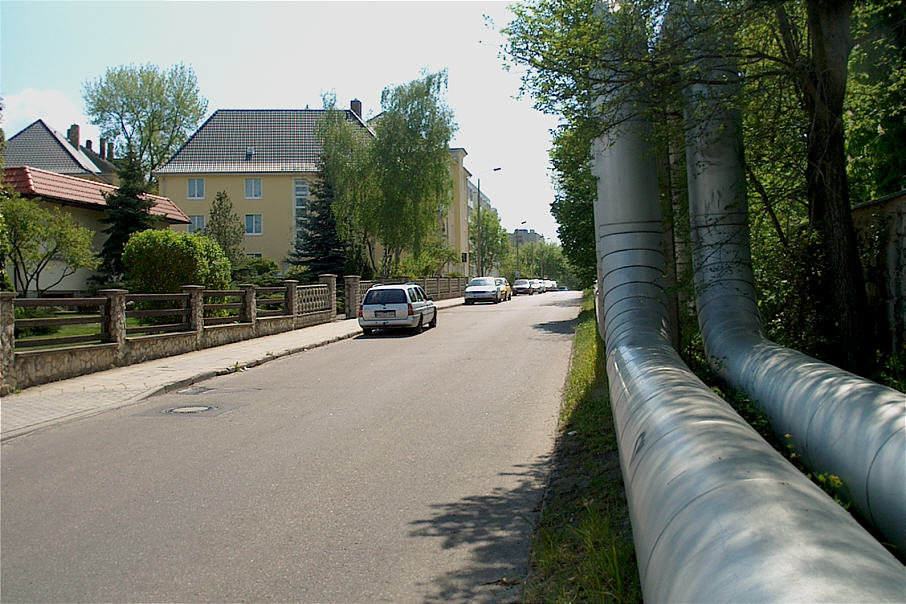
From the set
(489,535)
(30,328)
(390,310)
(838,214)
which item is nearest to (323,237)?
(390,310)

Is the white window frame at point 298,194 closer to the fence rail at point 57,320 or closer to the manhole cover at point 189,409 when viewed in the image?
the fence rail at point 57,320

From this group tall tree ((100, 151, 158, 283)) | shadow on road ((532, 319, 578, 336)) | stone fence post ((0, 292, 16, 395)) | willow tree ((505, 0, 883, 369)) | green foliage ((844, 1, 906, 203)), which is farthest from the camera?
tall tree ((100, 151, 158, 283))

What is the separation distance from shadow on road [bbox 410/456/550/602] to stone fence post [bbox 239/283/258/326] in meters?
15.2

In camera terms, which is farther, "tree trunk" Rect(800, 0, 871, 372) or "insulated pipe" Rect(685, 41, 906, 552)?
"tree trunk" Rect(800, 0, 871, 372)

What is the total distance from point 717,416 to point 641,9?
5033 millimetres

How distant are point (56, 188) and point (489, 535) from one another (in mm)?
32611

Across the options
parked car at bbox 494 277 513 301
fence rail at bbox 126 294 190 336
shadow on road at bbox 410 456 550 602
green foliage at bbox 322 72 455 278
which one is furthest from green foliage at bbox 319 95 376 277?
shadow on road at bbox 410 456 550 602

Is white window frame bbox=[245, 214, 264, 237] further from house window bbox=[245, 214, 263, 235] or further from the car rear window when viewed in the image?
the car rear window

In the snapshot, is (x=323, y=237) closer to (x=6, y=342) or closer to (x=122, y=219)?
(x=122, y=219)

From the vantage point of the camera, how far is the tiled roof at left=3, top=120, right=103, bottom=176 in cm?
5672

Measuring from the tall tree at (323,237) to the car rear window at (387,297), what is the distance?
20.1m

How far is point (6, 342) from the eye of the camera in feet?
36.5

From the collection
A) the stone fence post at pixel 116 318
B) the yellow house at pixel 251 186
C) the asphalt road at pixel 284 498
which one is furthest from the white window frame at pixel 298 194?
the asphalt road at pixel 284 498

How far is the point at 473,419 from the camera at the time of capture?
916 centimetres
